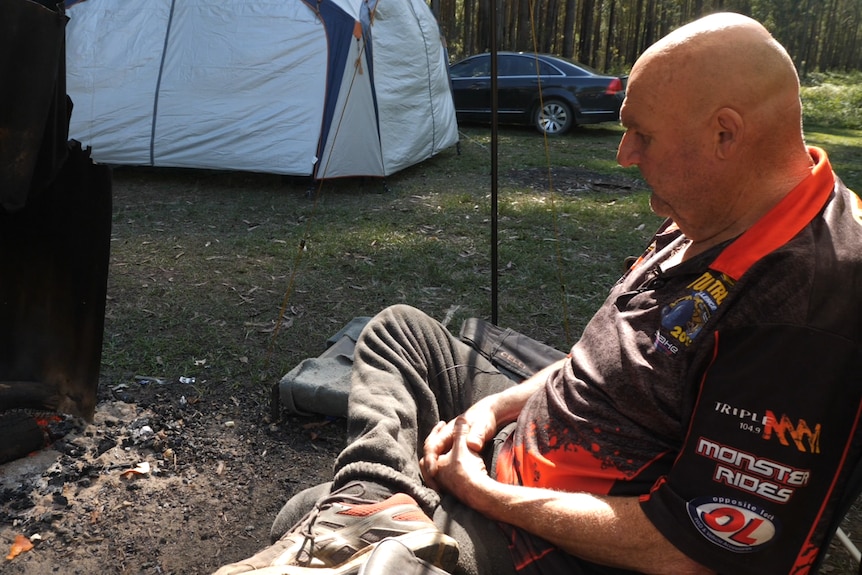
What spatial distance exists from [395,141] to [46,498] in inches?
244

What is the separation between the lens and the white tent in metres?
7.34

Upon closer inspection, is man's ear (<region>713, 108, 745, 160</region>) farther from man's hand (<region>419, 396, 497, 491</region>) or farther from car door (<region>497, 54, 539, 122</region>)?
car door (<region>497, 54, 539, 122</region>)

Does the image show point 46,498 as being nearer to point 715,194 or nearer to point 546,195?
point 715,194

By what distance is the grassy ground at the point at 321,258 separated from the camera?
4023mm

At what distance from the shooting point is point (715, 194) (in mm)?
1603

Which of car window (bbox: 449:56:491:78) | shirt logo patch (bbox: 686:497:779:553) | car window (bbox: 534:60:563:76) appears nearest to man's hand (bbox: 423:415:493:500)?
shirt logo patch (bbox: 686:497:779:553)

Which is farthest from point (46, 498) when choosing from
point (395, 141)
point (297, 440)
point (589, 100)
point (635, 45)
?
point (635, 45)

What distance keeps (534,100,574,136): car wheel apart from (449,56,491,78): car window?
1231mm

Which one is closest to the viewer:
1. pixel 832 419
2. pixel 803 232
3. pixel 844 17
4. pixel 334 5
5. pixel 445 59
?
pixel 832 419

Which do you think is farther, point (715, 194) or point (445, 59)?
point (445, 59)

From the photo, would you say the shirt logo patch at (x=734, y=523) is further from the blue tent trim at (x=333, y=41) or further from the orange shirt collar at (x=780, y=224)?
the blue tent trim at (x=333, y=41)

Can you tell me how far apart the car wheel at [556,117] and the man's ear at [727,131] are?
11.4m

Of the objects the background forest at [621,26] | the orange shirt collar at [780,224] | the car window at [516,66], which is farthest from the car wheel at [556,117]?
the orange shirt collar at [780,224]

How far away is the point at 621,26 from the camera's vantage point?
31.3 metres
